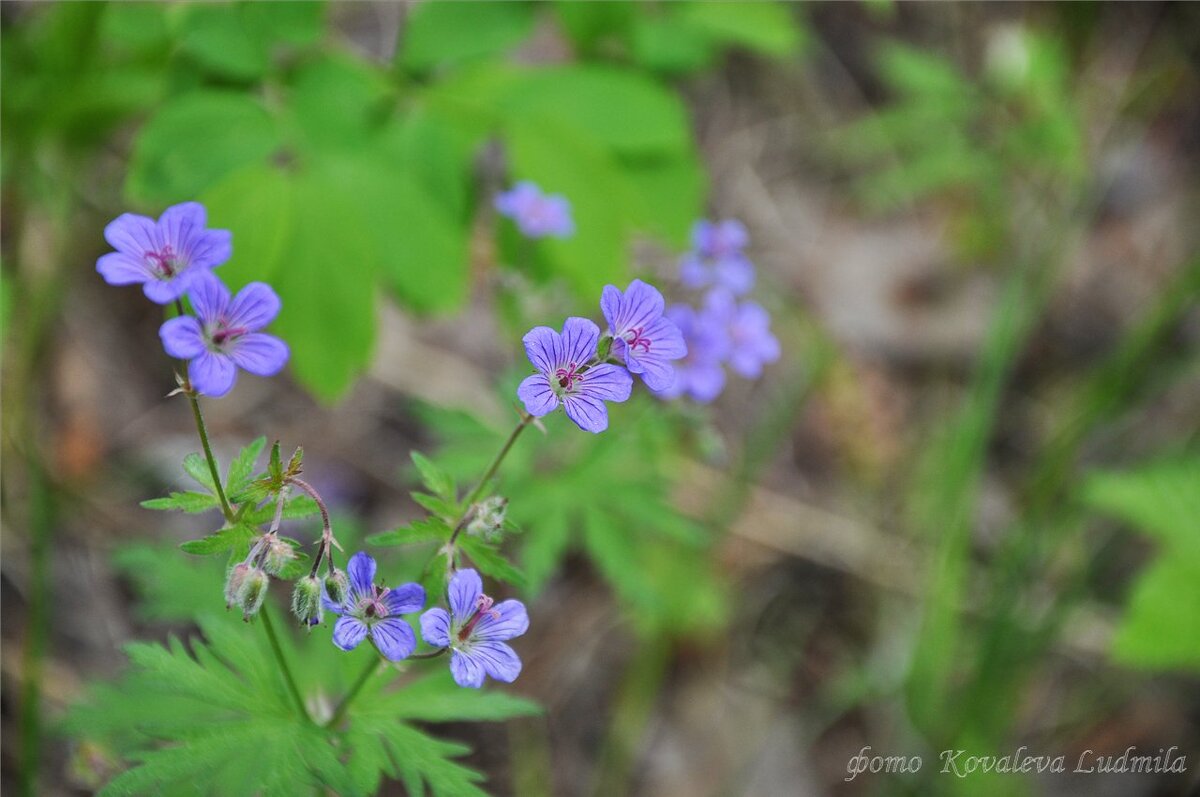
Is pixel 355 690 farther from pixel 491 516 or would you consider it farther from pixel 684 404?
pixel 684 404

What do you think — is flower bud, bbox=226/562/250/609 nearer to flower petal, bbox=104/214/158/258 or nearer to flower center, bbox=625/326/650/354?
flower petal, bbox=104/214/158/258

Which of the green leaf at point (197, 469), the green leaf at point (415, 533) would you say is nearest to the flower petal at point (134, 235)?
the green leaf at point (197, 469)

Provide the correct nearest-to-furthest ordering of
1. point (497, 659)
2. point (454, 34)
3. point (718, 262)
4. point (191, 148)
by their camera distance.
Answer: point (497, 659) → point (191, 148) → point (718, 262) → point (454, 34)

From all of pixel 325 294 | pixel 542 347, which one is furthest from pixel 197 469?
pixel 325 294

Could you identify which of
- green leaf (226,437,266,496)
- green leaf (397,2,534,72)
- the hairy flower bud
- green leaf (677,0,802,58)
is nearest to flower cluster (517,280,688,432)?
the hairy flower bud

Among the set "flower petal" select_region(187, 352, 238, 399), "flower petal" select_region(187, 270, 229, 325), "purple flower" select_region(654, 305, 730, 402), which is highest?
"purple flower" select_region(654, 305, 730, 402)

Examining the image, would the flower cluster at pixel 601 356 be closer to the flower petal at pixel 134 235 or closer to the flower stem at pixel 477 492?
the flower stem at pixel 477 492

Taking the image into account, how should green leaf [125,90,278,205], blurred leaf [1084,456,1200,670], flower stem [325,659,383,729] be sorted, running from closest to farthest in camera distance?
flower stem [325,659,383,729]
green leaf [125,90,278,205]
blurred leaf [1084,456,1200,670]
